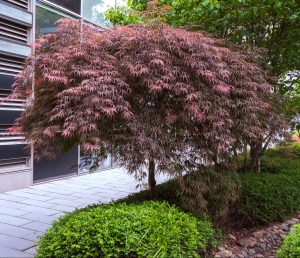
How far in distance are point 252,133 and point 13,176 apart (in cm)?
427

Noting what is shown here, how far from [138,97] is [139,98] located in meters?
0.01

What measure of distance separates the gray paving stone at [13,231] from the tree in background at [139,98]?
1.25m

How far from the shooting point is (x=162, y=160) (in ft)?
11.8

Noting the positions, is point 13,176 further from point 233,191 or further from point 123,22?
point 233,191

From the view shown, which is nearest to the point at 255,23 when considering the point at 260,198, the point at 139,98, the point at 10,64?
the point at 260,198

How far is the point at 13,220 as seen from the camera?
4.89 metres

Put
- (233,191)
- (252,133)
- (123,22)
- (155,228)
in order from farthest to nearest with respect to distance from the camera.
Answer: (123,22), (233,191), (252,133), (155,228)

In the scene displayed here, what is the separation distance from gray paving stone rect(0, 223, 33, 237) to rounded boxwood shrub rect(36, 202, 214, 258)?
4.21ft

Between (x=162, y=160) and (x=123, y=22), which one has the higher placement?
(x=123, y=22)

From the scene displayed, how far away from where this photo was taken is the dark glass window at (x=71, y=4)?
24.8ft

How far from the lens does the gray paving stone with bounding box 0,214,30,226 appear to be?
15.7 ft

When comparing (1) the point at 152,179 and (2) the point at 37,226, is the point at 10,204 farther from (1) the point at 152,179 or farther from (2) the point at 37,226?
(1) the point at 152,179

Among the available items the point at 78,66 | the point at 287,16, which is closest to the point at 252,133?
the point at 78,66

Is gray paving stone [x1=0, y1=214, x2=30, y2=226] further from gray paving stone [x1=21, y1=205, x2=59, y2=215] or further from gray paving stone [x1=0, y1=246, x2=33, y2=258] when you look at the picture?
gray paving stone [x1=0, y1=246, x2=33, y2=258]
